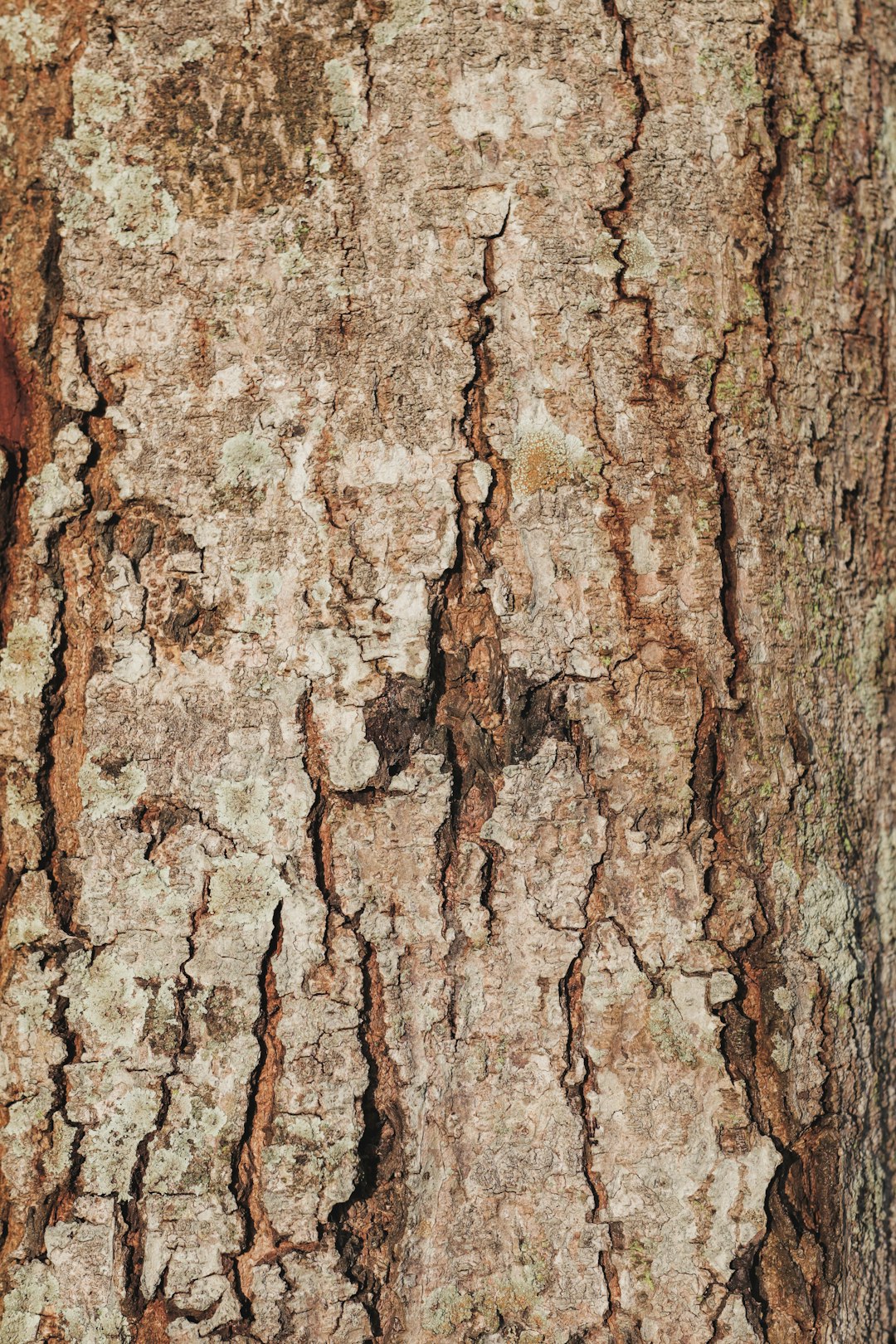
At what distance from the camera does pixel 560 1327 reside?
1.11 metres

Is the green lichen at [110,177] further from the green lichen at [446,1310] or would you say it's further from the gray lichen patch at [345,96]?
the green lichen at [446,1310]

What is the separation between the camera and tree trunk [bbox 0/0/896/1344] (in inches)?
43.8

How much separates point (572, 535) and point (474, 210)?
39cm

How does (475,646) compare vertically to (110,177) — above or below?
below

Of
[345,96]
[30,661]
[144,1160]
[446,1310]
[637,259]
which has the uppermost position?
[345,96]

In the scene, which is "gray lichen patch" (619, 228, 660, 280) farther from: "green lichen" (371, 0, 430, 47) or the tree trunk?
"green lichen" (371, 0, 430, 47)

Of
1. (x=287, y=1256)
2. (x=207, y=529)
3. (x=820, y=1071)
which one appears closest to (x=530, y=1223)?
(x=287, y=1256)

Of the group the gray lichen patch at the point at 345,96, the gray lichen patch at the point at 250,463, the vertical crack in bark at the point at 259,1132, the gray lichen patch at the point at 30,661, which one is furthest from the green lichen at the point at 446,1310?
the gray lichen patch at the point at 345,96

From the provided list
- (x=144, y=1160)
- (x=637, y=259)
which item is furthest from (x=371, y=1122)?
(x=637, y=259)

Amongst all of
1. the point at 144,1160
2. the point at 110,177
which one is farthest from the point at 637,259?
the point at 144,1160

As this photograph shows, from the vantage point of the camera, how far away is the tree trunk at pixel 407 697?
111 cm

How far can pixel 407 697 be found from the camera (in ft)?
3.71

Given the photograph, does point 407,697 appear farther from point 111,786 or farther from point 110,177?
point 110,177

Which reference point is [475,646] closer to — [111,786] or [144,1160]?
[111,786]
